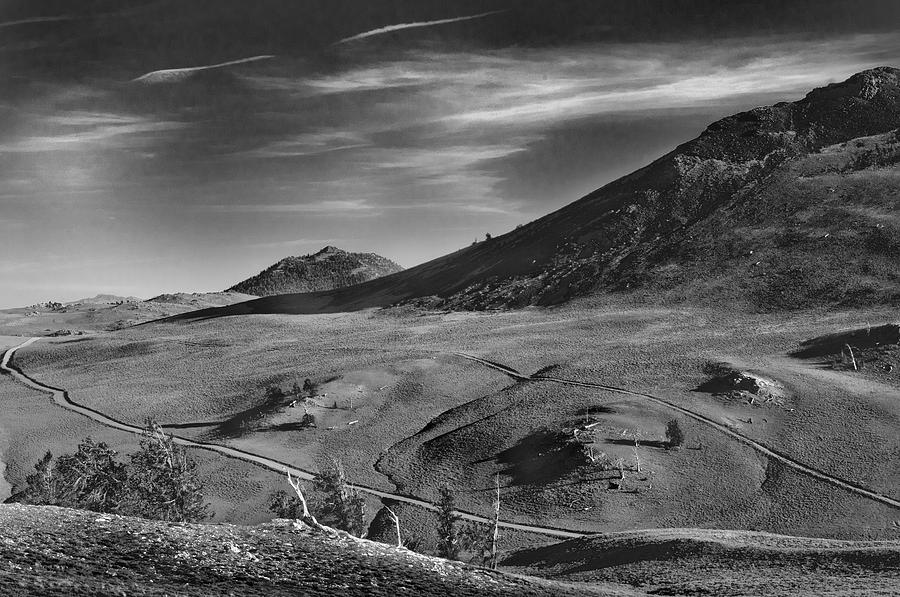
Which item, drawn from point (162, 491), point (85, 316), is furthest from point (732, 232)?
point (85, 316)

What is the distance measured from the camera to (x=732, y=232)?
98.1 m

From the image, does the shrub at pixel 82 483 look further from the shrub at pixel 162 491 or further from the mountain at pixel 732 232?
the mountain at pixel 732 232

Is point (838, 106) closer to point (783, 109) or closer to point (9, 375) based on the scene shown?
point (783, 109)

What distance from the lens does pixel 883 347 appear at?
59156 millimetres

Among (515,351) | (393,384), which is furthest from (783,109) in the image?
(393,384)

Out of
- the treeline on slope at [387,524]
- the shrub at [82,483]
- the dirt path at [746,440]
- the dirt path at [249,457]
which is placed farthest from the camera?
the dirt path at [746,440]

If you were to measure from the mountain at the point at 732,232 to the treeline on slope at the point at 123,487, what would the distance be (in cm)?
5942

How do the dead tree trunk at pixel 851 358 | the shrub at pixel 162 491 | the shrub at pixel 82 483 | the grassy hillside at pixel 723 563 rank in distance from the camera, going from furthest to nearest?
1. the dead tree trunk at pixel 851 358
2. the shrub at pixel 162 491
3. the shrub at pixel 82 483
4. the grassy hillside at pixel 723 563

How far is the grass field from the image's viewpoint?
42500 millimetres

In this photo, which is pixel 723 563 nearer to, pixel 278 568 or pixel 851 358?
pixel 278 568

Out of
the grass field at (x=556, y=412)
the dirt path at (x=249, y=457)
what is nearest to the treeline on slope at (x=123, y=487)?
the grass field at (x=556, y=412)

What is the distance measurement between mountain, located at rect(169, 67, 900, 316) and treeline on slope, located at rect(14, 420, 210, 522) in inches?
2339

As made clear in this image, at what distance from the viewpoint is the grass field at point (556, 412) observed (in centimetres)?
4250

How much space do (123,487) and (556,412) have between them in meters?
28.5
